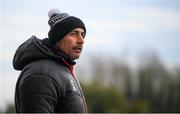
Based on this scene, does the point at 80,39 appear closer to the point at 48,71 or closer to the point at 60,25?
the point at 60,25

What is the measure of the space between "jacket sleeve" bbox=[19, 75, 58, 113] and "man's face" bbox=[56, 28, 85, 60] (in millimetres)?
337

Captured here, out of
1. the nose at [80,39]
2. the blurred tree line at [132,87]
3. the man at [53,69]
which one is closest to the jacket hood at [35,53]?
the man at [53,69]

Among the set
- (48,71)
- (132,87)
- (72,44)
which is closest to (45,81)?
(48,71)

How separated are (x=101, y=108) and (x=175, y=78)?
792cm

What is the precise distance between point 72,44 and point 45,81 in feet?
1.37

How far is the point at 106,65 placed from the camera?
6075 centimetres

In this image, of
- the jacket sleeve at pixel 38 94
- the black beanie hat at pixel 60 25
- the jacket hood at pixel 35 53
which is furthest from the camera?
the black beanie hat at pixel 60 25

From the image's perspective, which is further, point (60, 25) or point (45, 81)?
point (60, 25)

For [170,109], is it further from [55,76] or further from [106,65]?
[55,76]

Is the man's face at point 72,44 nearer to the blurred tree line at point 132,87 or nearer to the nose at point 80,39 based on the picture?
the nose at point 80,39

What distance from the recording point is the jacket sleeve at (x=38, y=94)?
4.07 meters

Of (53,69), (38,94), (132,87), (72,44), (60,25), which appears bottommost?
(132,87)

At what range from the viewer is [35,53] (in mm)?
4305

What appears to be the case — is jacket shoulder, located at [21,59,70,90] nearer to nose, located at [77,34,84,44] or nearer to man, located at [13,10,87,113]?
man, located at [13,10,87,113]
